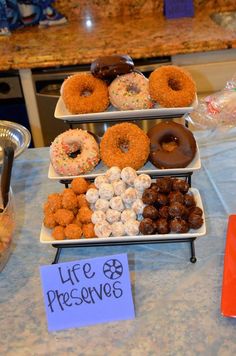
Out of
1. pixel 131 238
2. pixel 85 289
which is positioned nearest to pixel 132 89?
pixel 131 238

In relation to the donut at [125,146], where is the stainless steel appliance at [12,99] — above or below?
below

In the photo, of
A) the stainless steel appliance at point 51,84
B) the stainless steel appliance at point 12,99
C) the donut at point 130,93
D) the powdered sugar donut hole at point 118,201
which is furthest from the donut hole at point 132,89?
the stainless steel appliance at point 12,99

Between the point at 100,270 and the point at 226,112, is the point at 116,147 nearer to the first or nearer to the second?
the point at 100,270

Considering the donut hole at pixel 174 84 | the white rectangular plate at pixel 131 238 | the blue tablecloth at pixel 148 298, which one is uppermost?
the donut hole at pixel 174 84

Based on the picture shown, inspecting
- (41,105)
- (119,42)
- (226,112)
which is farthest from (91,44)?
A: (226,112)

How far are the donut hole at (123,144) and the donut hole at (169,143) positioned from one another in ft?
0.24

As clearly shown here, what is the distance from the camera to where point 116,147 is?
2.96 feet

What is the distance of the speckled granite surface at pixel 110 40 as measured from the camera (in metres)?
1.77

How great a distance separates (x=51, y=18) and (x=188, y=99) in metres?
1.42

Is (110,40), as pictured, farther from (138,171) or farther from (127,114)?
(138,171)

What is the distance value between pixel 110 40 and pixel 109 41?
0.02 meters

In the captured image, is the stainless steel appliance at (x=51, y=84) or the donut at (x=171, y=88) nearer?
the donut at (x=171, y=88)

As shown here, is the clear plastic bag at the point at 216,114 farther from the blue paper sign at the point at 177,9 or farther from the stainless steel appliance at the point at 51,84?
the blue paper sign at the point at 177,9

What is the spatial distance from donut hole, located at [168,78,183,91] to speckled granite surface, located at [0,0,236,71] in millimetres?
844
